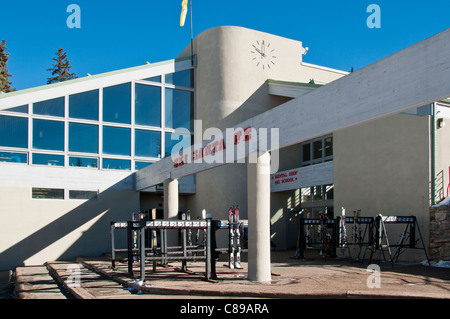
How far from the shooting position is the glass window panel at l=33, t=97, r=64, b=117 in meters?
19.1

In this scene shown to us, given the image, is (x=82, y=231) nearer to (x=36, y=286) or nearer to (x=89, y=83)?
(x=89, y=83)

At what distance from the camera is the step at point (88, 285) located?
9.45 metres

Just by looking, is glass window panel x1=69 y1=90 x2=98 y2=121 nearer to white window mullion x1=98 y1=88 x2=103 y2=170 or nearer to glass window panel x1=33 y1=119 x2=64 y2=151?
white window mullion x1=98 y1=88 x2=103 y2=170

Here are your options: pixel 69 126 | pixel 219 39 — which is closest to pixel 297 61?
pixel 219 39

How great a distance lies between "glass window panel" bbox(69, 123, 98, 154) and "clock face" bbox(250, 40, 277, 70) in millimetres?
8770

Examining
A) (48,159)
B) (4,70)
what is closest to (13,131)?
(48,159)

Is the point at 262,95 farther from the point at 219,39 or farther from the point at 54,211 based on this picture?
the point at 54,211

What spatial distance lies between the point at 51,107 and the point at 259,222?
42.0 feet

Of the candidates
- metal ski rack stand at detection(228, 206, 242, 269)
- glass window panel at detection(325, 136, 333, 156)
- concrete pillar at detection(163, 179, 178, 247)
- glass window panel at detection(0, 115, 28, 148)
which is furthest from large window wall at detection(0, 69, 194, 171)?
metal ski rack stand at detection(228, 206, 242, 269)

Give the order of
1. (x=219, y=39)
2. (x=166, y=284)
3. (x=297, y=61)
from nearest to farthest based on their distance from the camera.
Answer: (x=166, y=284)
(x=219, y=39)
(x=297, y=61)

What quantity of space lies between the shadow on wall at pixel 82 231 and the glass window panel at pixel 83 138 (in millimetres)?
2078

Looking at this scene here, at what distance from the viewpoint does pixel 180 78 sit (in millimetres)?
23469
